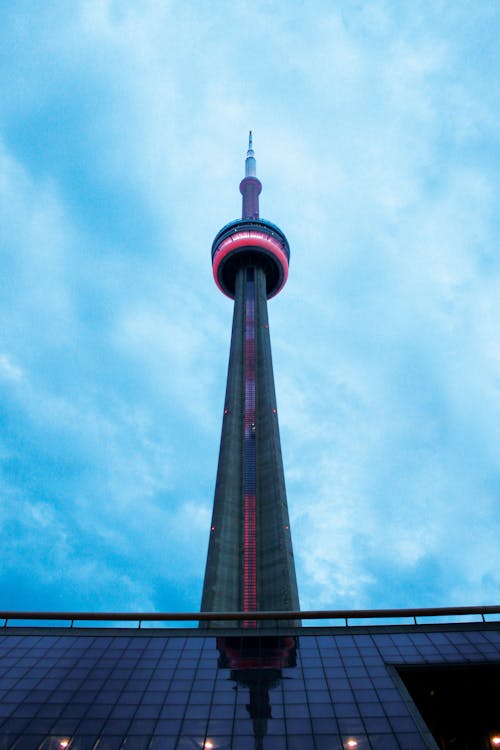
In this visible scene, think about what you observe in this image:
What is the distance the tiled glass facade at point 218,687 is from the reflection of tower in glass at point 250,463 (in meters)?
15.6

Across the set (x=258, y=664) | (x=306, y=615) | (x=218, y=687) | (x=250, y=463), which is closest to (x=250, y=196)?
(x=250, y=463)

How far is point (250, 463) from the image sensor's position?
80688 mm

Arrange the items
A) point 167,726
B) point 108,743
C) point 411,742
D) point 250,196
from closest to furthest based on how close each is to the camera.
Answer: point 411,742, point 108,743, point 167,726, point 250,196

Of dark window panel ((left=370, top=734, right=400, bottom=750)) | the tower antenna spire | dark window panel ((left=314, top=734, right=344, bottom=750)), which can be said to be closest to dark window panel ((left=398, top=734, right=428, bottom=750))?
dark window panel ((left=370, top=734, right=400, bottom=750))

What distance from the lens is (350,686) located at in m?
30.1

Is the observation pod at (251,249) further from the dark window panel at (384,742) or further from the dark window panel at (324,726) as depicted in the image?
the dark window panel at (384,742)

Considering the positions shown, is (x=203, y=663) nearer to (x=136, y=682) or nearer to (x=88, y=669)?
(x=136, y=682)

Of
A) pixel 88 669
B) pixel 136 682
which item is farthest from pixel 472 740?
pixel 88 669

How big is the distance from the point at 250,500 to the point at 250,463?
6.25 meters

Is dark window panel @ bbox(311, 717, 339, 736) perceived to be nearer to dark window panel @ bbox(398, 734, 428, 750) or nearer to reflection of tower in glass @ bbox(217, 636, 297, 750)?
reflection of tower in glass @ bbox(217, 636, 297, 750)

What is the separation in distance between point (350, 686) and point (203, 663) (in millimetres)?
8751

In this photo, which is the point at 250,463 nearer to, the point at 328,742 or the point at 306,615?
the point at 306,615

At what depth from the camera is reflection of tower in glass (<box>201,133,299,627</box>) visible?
67062 millimetres

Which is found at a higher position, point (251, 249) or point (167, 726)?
point (251, 249)
